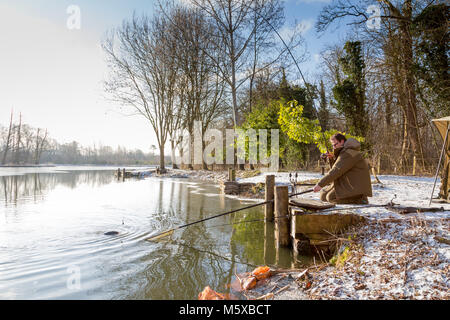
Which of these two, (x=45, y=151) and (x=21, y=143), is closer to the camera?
(x=21, y=143)

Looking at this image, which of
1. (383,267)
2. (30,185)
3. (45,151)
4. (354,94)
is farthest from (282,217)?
(45,151)

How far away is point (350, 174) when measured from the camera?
5.08m

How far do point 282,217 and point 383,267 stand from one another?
2.13m

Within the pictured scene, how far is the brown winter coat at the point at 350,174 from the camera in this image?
4.88 metres

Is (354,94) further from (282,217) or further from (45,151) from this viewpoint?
(45,151)

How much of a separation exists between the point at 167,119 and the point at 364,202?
2312cm

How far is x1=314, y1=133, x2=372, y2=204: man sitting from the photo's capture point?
488 centimetres

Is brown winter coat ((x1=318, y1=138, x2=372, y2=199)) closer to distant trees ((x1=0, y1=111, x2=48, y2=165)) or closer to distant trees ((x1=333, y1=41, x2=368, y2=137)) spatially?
distant trees ((x1=333, y1=41, x2=368, y2=137))

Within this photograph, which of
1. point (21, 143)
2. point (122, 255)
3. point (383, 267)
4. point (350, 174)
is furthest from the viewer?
point (21, 143)

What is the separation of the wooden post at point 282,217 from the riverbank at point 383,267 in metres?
1.16

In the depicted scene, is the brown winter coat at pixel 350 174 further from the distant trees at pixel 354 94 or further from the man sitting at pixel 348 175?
the distant trees at pixel 354 94

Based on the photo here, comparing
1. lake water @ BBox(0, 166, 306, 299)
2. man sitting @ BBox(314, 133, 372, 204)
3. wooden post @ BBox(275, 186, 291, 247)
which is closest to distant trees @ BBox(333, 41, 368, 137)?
lake water @ BBox(0, 166, 306, 299)

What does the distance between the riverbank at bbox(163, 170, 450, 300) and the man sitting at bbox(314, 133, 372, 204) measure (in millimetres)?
808
